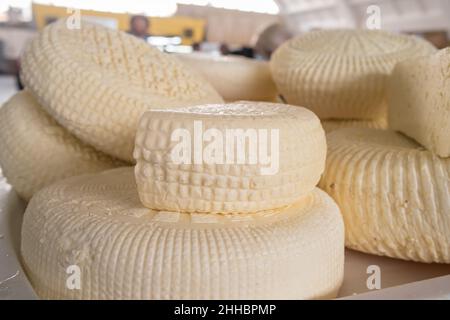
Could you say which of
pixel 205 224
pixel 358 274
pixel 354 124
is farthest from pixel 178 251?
pixel 354 124

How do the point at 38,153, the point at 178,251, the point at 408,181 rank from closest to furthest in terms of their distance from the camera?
1. the point at 178,251
2. the point at 408,181
3. the point at 38,153

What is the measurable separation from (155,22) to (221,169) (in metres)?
3.36

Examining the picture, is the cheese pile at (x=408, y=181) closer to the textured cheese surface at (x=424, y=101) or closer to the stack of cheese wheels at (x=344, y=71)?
the textured cheese surface at (x=424, y=101)

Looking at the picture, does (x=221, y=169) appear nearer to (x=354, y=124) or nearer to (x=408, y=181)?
(x=408, y=181)

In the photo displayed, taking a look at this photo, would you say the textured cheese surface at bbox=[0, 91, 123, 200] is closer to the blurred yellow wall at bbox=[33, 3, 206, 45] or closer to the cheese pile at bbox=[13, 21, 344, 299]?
the cheese pile at bbox=[13, 21, 344, 299]

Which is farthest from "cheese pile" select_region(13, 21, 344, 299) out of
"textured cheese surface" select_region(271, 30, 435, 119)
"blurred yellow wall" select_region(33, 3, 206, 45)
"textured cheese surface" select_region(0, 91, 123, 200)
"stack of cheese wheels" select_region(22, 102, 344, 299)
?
"blurred yellow wall" select_region(33, 3, 206, 45)

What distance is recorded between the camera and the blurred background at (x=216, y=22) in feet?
9.37

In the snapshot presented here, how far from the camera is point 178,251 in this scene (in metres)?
0.41

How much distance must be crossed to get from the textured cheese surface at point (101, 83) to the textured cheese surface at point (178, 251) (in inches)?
5.0

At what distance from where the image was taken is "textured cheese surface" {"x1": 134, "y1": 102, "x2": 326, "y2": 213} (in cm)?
43

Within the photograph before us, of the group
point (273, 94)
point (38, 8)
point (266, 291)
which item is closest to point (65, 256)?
point (266, 291)

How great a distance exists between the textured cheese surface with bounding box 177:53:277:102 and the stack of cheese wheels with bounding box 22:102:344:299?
38cm

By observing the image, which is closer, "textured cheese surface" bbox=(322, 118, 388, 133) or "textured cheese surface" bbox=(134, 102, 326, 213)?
"textured cheese surface" bbox=(134, 102, 326, 213)

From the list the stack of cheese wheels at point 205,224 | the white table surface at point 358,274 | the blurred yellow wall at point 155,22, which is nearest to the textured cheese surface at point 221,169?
the stack of cheese wheels at point 205,224
